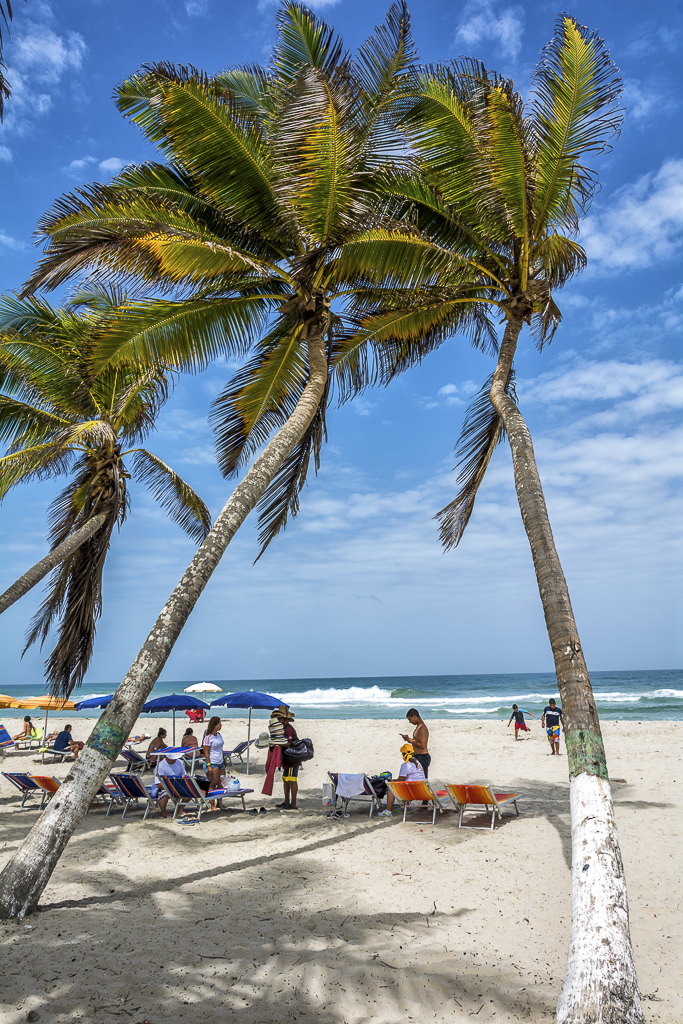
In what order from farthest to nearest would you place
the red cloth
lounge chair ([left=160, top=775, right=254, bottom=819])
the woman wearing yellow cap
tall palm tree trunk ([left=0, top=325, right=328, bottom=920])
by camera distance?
the red cloth < lounge chair ([left=160, top=775, right=254, bottom=819]) < the woman wearing yellow cap < tall palm tree trunk ([left=0, top=325, right=328, bottom=920])

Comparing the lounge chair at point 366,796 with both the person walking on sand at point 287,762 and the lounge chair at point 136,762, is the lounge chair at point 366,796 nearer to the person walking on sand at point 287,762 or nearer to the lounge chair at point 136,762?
the person walking on sand at point 287,762

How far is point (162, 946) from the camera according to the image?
445cm

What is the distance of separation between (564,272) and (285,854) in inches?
305

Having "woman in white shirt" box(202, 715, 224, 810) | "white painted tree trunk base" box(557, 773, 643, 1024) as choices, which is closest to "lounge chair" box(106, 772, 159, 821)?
"woman in white shirt" box(202, 715, 224, 810)

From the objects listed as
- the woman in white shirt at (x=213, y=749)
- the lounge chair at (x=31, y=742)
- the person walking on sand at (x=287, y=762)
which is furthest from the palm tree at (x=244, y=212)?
the lounge chair at (x=31, y=742)

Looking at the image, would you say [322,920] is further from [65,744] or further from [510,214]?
[65,744]

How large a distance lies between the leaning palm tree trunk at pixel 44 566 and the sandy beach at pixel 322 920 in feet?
10.2

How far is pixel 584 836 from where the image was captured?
12.3 ft

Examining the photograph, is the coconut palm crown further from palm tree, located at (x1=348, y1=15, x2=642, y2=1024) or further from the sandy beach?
the sandy beach

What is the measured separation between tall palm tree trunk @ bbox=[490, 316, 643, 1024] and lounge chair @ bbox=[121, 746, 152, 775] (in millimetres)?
10020

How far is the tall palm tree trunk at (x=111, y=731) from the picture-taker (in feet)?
16.1

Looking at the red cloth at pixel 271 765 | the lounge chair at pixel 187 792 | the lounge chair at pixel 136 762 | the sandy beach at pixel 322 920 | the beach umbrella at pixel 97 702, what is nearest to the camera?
the sandy beach at pixel 322 920

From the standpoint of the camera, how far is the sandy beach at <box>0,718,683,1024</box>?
3.69 metres

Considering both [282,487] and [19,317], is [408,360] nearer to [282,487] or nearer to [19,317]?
[282,487]
